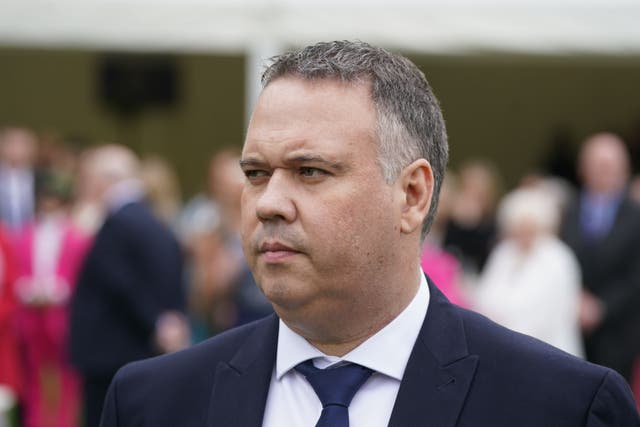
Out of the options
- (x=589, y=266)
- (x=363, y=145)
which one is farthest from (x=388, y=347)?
(x=589, y=266)

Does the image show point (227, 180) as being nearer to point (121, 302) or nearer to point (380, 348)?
point (121, 302)

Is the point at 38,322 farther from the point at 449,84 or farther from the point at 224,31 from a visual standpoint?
the point at 449,84

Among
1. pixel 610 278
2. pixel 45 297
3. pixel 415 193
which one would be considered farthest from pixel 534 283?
pixel 415 193

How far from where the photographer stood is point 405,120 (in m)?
2.33

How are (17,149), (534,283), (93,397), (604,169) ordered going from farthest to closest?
(17,149)
(604,169)
(534,283)
(93,397)

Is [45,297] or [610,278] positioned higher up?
[610,278]

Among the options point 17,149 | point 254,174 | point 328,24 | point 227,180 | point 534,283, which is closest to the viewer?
point 254,174

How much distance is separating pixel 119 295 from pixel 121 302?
50 mm

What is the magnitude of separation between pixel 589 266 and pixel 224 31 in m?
3.20

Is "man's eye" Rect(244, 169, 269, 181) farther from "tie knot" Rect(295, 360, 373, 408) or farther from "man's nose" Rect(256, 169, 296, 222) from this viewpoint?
"tie knot" Rect(295, 360, 373, 408)

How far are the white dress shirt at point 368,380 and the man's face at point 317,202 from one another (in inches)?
4.1

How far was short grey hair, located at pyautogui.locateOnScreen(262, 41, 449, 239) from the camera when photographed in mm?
2285

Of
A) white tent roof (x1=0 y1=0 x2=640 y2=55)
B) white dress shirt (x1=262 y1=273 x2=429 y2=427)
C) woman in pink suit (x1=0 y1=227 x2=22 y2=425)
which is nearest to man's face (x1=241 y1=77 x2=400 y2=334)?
white dress shirt (x1=262 y1=273 x2=429 y2=427)

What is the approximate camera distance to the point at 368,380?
91.0 inches
